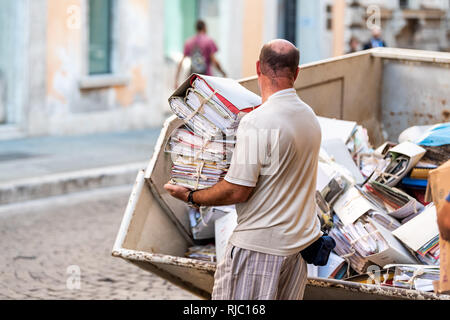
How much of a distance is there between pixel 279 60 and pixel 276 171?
0.42 m

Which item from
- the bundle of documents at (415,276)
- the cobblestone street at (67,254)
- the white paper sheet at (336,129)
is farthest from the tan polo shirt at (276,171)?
the cobblestone street at (67,254)

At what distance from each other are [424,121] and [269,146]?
140 inches

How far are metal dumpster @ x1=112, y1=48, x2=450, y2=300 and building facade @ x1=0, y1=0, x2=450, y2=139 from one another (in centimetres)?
715

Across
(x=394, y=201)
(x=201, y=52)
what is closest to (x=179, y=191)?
(x=394, y=201)

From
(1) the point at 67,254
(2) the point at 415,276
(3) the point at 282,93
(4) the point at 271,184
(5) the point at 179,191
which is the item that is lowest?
(1) the point at 67,254

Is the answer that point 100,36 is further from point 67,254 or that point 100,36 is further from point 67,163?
point 67,254

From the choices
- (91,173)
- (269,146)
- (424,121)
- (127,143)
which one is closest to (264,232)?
(269,146)

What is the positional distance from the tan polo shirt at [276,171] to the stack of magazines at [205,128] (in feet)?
0.89

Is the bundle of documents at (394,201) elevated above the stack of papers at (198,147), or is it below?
below

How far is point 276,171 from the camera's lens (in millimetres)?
3391

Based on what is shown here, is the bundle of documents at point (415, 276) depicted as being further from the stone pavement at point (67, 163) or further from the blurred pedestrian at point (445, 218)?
the stone pavement at point (67, 163)

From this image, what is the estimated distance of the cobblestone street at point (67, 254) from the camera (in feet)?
19.9

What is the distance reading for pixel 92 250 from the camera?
284 inches

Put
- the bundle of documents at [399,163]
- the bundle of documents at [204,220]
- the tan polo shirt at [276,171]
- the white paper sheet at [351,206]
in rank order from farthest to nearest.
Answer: the bundle of documents at [399,163] < the bundle of documents at [204,220] < the white paper sheet at [351,206] < the tan polo shirt at [276,171]
